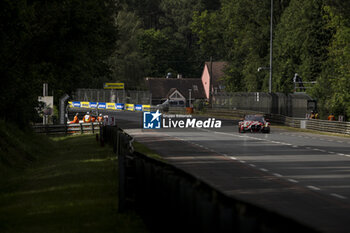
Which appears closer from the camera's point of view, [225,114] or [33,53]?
[33,53]

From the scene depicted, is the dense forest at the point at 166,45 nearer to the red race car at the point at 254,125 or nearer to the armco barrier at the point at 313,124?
the armco barrier at the point at 313,124

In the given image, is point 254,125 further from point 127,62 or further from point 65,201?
point 127,62

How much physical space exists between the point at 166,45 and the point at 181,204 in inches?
5741

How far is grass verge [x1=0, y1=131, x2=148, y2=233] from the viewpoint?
12516 millimetres

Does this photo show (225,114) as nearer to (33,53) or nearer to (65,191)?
(33,53)

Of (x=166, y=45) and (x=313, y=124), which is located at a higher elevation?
(x=166, y=45)

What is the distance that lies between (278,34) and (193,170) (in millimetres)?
62415

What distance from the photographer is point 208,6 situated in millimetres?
152750

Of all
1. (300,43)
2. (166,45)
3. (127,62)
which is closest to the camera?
(300,43)

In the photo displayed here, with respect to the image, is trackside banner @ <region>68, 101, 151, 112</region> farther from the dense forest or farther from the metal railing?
the metal railing

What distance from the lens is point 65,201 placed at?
16.0 metres

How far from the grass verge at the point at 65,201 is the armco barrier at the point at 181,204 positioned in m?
0.53

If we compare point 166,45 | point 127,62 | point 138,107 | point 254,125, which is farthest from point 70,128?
point 166,45

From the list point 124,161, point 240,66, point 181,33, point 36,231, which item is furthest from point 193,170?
point 181,33
